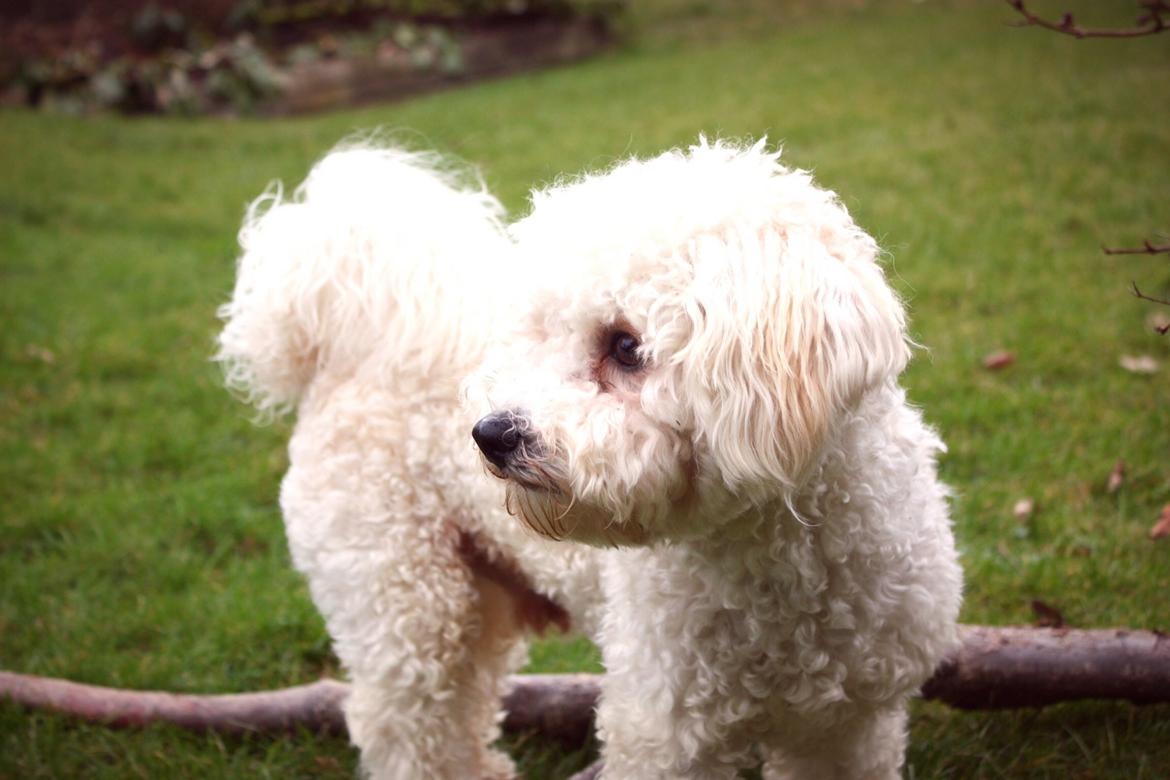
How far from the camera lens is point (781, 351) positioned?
176cm

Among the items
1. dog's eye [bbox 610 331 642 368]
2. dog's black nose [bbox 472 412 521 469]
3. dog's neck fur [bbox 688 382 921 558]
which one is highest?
dog's eye [bbox 610 331 642 368]

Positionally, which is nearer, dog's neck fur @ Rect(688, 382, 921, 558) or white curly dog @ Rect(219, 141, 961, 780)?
white curly dog @ Rect(219, 141, 961, 780)

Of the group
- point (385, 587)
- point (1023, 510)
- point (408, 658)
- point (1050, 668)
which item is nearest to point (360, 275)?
point (385, 587)

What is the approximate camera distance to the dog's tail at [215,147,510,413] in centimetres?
281

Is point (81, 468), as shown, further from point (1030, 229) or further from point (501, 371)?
point (1030, 229)

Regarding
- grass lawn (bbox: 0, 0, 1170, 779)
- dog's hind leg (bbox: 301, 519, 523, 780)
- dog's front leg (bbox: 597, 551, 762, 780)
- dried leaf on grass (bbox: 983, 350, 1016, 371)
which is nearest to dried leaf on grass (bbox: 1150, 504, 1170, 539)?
grass lawn (bbox: 0, 0, 1170, 779)

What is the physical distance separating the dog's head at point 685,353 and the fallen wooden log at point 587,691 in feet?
4.11

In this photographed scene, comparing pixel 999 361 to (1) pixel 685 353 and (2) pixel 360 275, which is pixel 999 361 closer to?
(2) pixel 360 275

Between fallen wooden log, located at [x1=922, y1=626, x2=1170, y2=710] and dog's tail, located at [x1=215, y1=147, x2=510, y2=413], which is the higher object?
dog's tail, located at [x1=215, y1=147, x2=510, y2=413]

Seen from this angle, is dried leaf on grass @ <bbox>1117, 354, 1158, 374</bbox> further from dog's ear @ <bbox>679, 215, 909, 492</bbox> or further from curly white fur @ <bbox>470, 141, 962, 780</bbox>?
dog's ear @ <bbox>679, 215, 909, 492</bbox>

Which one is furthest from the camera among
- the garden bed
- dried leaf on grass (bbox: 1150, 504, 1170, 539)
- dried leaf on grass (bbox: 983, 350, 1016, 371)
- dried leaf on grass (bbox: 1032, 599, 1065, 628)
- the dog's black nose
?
the garden bed

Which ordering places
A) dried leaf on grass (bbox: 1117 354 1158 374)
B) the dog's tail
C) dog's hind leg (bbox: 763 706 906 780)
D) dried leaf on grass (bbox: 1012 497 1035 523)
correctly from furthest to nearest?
dried leaf on grass (bbox: 1117 354 1158 374) → dried leaf on grass (bbox: 1012 497 1035 523) → the dog's tail → dog's hind leg (bbox: 763 706 906 780)

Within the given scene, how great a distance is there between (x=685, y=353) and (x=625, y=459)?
0.21 metres

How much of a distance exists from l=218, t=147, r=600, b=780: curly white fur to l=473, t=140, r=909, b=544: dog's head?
67 centimetres
